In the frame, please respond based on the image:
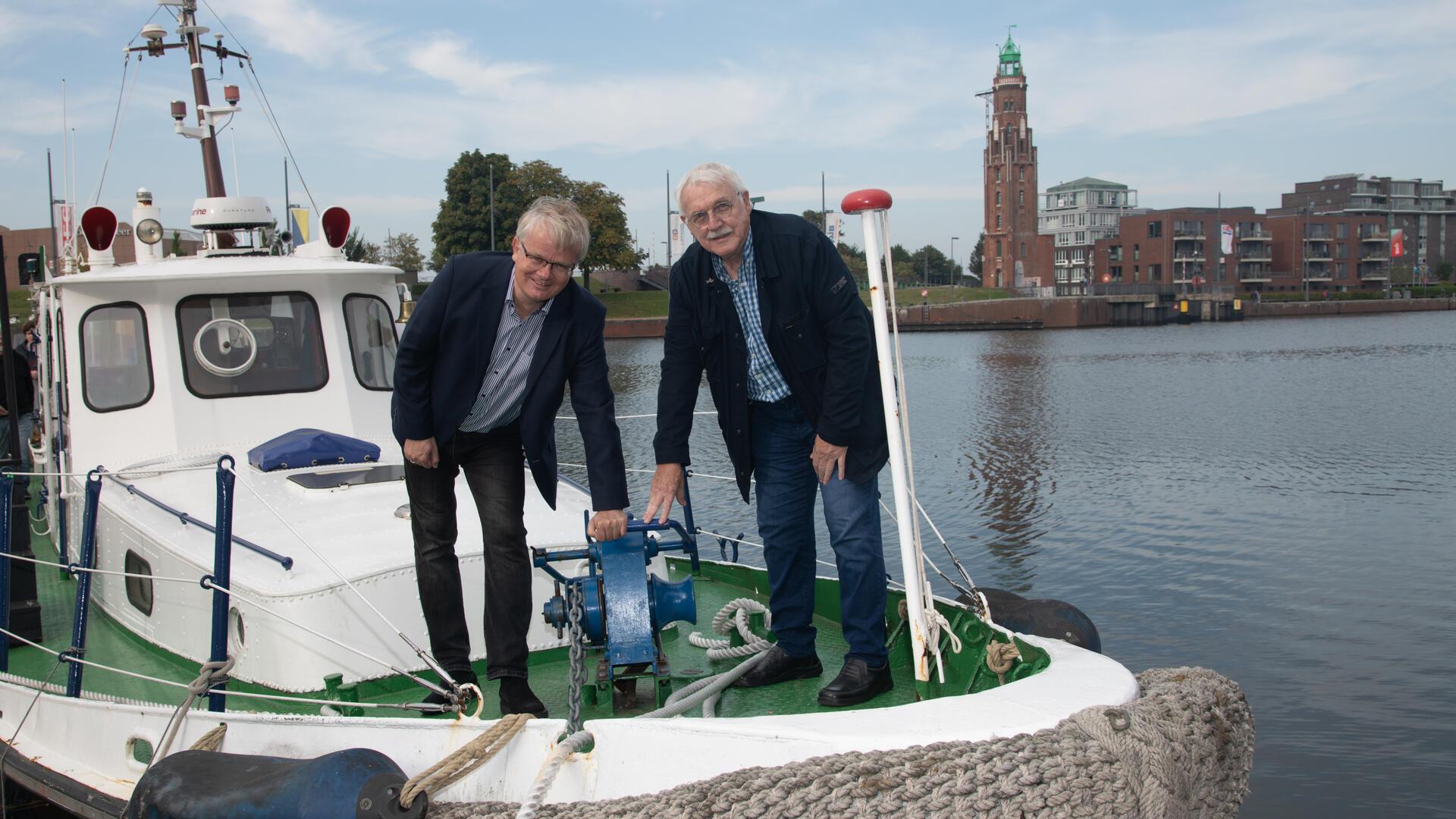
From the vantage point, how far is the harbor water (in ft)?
25.5

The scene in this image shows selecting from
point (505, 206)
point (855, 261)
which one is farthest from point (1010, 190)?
point (505, 206)

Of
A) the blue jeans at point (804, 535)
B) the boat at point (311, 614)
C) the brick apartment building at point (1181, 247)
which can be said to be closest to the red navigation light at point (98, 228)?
the boat at point (311, 614)

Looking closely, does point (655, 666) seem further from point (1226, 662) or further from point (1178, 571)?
point (1178, 571)

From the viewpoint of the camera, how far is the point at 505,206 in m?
57.3

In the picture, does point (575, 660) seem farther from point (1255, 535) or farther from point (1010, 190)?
point (1010, 190)

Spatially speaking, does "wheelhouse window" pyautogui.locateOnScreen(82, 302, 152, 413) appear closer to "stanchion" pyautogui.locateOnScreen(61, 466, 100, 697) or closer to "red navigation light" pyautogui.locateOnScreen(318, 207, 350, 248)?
"red navigation light" pyautogui.locateOnScreen(318, 207, 350, 248)

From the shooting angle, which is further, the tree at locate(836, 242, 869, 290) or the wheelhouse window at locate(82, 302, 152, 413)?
the tree at locate(836, 242, 869, 290)

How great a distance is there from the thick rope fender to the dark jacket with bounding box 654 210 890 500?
52.7 inches

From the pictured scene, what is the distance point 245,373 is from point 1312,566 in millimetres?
10299

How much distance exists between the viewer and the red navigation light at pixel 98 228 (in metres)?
6.64

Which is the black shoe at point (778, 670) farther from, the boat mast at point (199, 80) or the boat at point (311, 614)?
the boat mast at point (199, 80)

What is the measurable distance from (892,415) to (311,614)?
244 cm

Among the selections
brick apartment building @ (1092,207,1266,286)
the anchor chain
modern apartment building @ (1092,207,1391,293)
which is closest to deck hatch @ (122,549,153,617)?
the anchor chain

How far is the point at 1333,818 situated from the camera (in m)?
6.72
